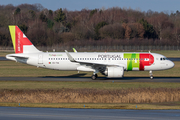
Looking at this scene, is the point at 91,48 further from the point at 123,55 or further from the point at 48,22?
the point at 123,55

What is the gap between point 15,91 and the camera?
27297mm

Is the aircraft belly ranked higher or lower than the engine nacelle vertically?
higher

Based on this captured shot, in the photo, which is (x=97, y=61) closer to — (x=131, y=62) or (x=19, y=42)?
(x=131, y=62)

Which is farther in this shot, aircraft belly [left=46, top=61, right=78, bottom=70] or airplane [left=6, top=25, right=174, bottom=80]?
aircraft belly [left=46, top=61, right=78, bottom=70]

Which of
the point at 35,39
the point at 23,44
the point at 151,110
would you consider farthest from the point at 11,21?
the point at 151,110

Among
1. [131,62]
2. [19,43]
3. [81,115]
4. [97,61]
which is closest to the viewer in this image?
[81,115]

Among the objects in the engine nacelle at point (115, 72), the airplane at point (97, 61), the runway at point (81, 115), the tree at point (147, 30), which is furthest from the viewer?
the tree at point (147, 30)

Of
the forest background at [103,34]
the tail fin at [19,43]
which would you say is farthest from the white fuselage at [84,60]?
the forest background at [103,34]

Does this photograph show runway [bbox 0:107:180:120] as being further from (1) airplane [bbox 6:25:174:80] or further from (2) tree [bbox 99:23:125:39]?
(2) tree [bbox 99:23:125:39]

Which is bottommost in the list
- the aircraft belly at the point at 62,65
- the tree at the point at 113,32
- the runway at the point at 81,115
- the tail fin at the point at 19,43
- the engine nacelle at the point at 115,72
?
the runway at the point at 81,115

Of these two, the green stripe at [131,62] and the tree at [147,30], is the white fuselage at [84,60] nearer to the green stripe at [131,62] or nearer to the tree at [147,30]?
the green stripe at [131,62]

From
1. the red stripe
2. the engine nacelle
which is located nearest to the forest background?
the red stripe

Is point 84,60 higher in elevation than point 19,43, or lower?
lower

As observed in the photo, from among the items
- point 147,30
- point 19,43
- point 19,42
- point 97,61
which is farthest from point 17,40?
point 147,30
